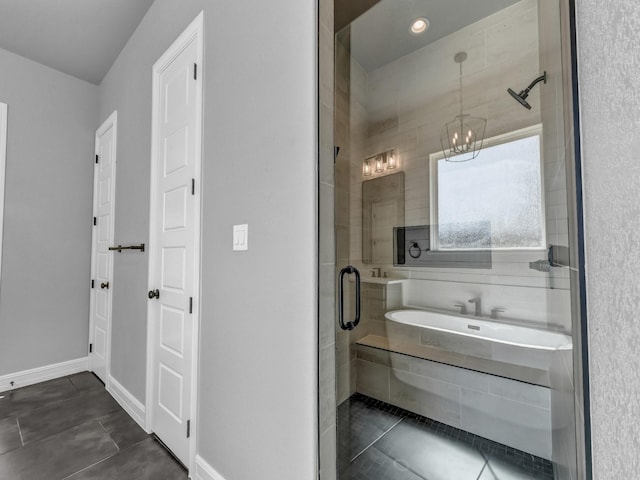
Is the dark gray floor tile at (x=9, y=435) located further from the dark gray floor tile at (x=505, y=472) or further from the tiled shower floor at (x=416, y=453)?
the dark gray floor tile at (x=505, y=472)

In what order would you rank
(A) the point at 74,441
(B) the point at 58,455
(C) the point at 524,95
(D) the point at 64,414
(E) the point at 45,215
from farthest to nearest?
(E) the point at 45,215 → (D) the point at 64,414 → (A) the point at 74,441 → (B) the point at 58,455 → (C) the point at 524,95

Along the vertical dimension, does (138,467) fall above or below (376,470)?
below

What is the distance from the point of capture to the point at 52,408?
2.17m

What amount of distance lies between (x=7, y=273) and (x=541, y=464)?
12.9ft

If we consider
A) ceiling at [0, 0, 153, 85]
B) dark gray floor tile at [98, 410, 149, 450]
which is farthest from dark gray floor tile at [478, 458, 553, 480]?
ceiling at [0, 0, 153, 85]

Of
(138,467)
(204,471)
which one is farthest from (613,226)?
(138,467)

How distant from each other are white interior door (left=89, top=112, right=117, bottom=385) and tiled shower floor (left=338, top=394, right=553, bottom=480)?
2.41 metres

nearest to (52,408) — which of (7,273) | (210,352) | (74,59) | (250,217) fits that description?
(7,273)

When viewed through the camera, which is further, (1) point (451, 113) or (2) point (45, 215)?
(2) point (45, 215)

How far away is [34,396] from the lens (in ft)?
7.75

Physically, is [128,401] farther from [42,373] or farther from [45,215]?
[45,215]

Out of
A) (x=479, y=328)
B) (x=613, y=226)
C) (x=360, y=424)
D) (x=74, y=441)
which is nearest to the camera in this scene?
(x=613, y=226)

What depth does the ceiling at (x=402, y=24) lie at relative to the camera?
1327mm

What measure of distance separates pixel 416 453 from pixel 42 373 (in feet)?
11.2
